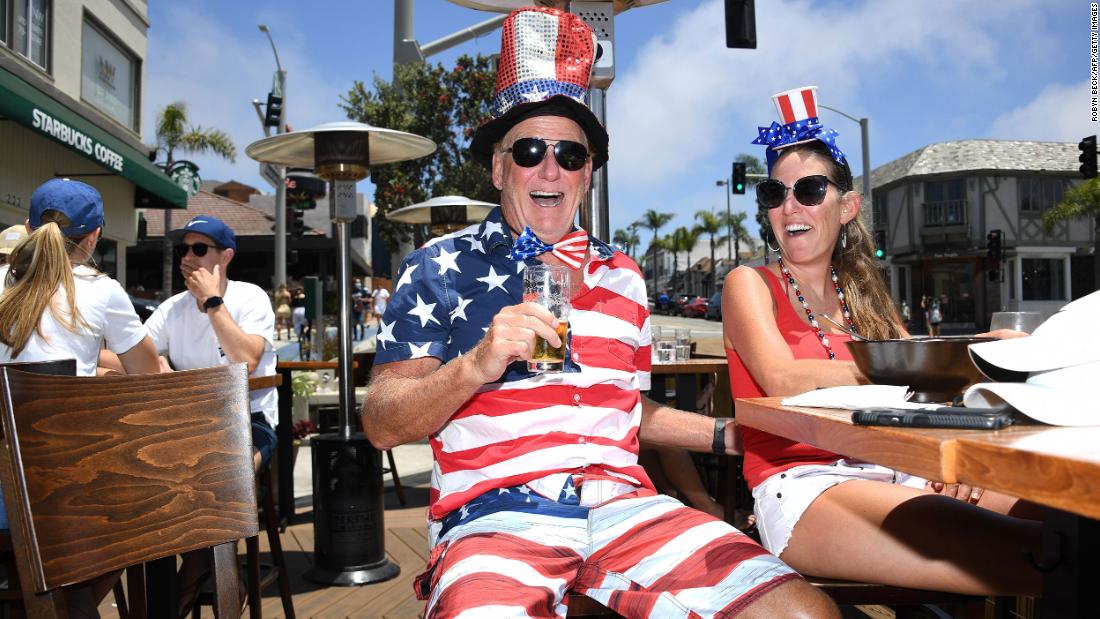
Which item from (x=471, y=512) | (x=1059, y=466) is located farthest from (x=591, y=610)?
(x=1059, y=466)

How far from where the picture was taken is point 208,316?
4371 millimetres

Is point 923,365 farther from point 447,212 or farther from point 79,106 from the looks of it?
point 79,106

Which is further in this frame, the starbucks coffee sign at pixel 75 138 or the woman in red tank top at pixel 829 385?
the starbucks coffee sign at pixel 75 138

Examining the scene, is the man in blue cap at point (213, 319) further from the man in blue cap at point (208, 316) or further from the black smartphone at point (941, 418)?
the black smartphone at point (941, 418)

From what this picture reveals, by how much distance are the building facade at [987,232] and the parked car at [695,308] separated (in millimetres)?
12923

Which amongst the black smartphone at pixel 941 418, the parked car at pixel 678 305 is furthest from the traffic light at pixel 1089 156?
the parked car at pixel 678 305

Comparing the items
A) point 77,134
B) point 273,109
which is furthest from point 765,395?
point 273,109

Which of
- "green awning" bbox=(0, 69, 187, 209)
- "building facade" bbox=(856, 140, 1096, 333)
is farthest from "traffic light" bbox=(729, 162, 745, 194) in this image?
"building facade" bbox=(856, 140, 1096, 333)

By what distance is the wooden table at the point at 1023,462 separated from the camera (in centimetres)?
81

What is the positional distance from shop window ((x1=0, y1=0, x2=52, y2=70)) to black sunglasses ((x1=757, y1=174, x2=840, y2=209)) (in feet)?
41.5

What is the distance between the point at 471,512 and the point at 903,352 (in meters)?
1.00

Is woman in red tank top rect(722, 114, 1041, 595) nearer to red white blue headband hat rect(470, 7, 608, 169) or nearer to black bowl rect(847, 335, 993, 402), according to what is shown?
black bowl rect(847, 335, 993, 402)

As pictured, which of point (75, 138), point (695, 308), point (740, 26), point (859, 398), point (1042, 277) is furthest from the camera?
point (695, 308)

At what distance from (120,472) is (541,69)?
1.45 m
